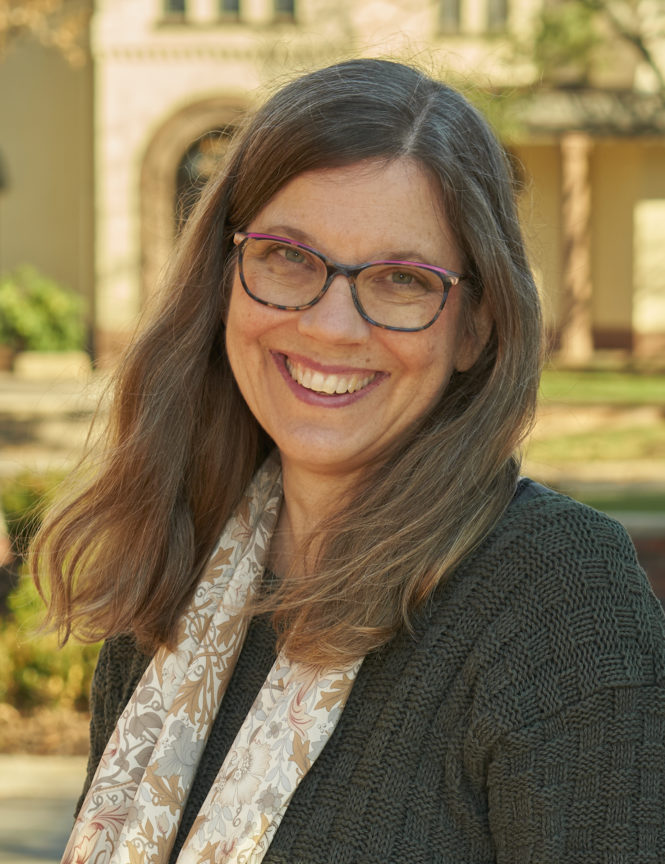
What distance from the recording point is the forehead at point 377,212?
5.69 feet

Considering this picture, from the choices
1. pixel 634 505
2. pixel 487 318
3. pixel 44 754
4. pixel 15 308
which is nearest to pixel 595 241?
pixel 15 308

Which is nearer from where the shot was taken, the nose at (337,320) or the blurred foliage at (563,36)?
the nose at (337,320)

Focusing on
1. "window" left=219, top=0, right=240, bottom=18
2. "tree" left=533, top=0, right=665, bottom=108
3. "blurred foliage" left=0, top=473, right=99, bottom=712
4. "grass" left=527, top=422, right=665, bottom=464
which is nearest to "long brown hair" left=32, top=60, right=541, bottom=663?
"blurred foliage" left=0, top=473, right=99, bottom=712

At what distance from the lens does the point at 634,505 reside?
8.05 meters

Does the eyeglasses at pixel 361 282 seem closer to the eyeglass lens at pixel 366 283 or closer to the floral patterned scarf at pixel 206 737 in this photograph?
the eyeglass lens at pixel 366 283

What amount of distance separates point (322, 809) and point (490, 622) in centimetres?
35

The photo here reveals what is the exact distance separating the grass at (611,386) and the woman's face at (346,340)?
390 inches

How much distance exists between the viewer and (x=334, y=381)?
1870 millimetres

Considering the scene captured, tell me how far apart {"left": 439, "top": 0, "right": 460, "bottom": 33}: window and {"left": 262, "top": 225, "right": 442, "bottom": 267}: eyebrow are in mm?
17304

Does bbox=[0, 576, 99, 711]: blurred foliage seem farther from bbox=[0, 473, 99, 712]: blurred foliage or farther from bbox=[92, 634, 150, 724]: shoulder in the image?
bbox=[92, 634, 150, 724]: shoulder

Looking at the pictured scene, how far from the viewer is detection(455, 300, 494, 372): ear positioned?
1.85 metres

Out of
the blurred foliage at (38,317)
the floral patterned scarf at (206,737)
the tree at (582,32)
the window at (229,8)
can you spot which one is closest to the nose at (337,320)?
the floral patterned scarf at (206,737)

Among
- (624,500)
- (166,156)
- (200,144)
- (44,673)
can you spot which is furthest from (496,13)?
(44,673)

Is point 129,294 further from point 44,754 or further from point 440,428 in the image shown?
point 440,428
